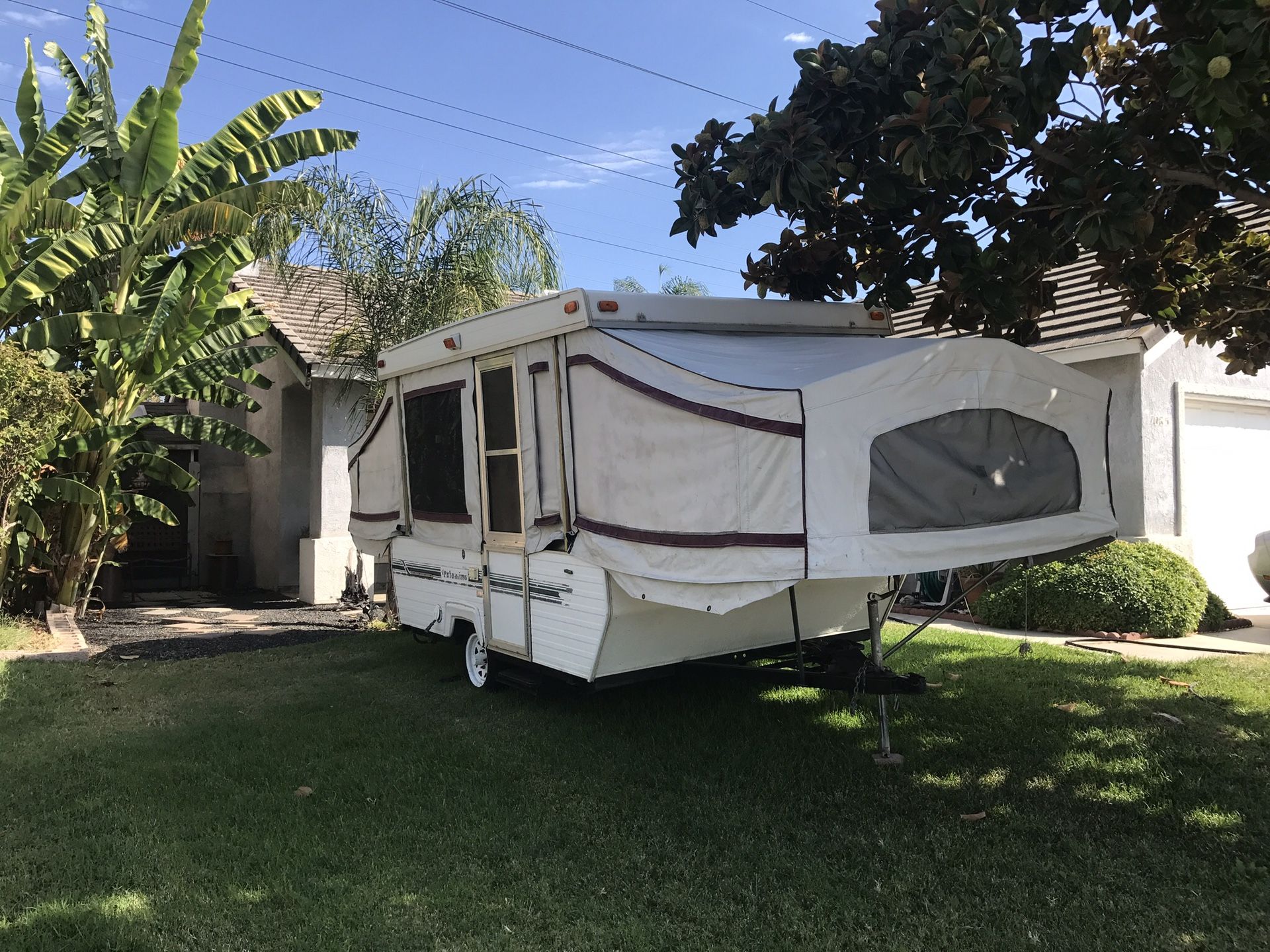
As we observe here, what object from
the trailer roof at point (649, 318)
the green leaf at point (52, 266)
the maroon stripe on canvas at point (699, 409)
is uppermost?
the green leaf at point (52, 266)

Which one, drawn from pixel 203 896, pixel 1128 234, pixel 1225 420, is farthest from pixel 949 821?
pixel 1225 420

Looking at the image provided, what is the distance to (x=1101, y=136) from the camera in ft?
15.5

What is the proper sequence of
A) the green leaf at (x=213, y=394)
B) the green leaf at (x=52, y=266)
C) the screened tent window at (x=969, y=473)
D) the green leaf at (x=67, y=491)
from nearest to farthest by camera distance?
1. the screened tent window at (x=969, y=473)
2. the green leaf at (x=52, y=266)
3. the green leaf at (x=67, y=491)
4. the green leaf at (x=213, y=394)

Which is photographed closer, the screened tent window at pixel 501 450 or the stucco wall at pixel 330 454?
the screened tent window at pixel 501 450

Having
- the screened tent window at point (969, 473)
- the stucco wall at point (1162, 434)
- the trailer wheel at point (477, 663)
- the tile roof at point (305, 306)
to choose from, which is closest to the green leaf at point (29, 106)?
the tile roof at point (305, 306)

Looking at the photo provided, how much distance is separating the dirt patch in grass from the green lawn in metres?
1.71

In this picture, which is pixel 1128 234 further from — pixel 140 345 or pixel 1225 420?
pixel 140 345

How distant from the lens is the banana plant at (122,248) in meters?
9.09

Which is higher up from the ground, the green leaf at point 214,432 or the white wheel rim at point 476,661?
the green leaf at point 214,432

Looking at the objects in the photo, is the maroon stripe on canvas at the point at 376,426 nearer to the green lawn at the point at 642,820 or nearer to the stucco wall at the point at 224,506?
the green lawn at the point at 642,820

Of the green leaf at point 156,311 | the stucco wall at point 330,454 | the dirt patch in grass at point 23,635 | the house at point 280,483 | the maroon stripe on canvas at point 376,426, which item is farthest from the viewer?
the stucco wall at point 330,454

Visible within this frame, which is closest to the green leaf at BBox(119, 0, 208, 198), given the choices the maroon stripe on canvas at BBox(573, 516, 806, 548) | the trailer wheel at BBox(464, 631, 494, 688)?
the trailer wheel at BBox(464, 631, 494, 688)

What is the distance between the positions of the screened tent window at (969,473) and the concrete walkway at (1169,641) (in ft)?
13.5

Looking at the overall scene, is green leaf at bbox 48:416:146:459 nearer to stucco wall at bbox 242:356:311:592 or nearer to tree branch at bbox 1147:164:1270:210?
stucco wall at bbox 242:356:311:592
